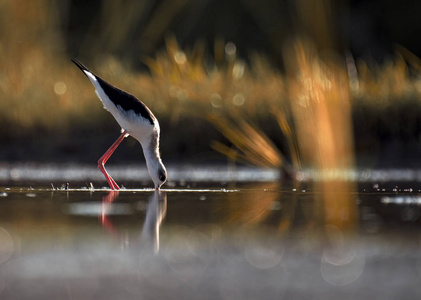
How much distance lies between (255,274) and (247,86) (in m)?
8.44

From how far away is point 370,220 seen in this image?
4816 millimetres

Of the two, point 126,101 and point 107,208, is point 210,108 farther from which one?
point 107,208

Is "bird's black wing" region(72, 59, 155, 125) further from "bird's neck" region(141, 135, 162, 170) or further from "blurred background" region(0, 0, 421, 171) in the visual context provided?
"blurred background" region(0, 0, 421, 171)

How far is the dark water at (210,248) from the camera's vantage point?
2953 millimetres

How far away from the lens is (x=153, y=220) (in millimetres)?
4855

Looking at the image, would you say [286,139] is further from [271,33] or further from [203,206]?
[271,33]

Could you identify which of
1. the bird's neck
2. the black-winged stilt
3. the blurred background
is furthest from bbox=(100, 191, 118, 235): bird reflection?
the blurred background

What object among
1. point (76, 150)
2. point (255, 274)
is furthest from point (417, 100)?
point (255, 274)

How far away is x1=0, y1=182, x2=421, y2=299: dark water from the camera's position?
2.95 metres

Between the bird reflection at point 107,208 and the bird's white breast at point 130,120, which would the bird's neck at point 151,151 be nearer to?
the bird's white breast at point 130,120

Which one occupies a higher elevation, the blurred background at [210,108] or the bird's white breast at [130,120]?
the blurred background at [210,108]

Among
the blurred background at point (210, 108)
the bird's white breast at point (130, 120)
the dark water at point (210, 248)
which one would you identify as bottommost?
the dark water at point (210, 248)

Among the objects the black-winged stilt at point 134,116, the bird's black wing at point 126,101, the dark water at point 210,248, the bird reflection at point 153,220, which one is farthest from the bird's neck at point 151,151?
the dark water at point 210,248

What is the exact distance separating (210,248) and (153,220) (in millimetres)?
1137
